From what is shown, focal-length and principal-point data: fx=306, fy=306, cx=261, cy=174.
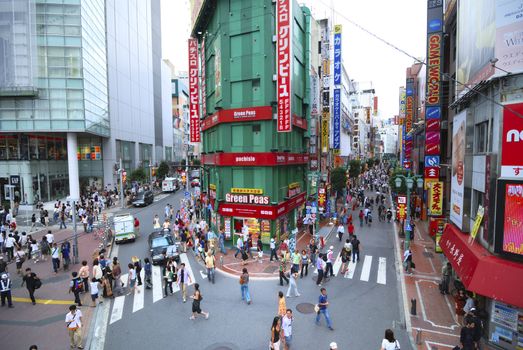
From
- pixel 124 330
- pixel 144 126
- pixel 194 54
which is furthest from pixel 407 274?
pixel 144 126

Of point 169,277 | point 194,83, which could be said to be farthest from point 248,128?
point 169,277

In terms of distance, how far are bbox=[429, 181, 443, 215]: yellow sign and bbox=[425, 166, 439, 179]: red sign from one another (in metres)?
1.01

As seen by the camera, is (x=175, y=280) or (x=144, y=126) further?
(x=144, y=126)

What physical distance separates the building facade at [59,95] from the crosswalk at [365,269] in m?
36.0

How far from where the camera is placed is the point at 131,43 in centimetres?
5912

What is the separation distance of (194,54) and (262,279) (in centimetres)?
2191

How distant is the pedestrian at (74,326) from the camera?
33.4 ft

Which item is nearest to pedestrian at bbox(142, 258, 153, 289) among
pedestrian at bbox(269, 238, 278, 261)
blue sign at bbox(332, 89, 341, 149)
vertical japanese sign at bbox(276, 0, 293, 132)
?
pedestrian at bbox(269, 238, 278, 261)

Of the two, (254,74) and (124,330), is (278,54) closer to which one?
(254,74)

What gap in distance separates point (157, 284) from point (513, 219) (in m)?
15.3

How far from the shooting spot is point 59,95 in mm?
37344

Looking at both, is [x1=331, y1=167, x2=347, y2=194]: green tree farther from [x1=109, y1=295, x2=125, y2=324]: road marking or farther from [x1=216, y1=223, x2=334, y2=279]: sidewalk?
[x1=109, y1=295, x2=125, y2=324]: road marking

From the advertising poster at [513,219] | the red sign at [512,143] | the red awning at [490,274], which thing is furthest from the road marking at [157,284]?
the red sign at [512,143]

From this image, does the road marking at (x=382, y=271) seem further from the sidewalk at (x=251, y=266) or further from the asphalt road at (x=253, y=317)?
the sidewalk at (x=251, y=266)
